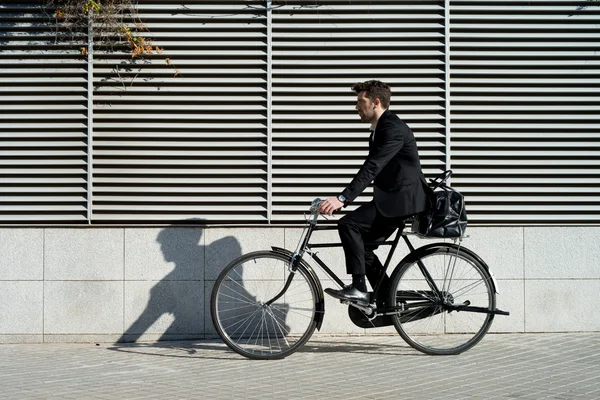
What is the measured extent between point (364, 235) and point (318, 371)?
1248mm

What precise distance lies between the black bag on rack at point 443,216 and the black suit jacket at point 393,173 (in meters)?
0.08

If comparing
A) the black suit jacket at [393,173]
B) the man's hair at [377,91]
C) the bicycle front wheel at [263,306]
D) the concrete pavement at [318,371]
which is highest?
the man's hair at [377,91]

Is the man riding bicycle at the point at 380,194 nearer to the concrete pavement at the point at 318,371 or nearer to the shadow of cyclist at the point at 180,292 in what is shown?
the concrete pavement at the point at 318,371

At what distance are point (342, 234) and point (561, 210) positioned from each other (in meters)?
2.56

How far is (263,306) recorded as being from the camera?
737 centimetres

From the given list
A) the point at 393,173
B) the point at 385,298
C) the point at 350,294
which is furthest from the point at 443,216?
the point at 350,294

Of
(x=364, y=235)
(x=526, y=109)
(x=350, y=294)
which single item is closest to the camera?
(x=350, y=294)

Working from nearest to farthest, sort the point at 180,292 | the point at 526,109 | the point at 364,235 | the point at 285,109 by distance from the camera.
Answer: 1. the point at 364,235
2. the point at 180,292
3. the point at 285,109
4. the point at 526,109

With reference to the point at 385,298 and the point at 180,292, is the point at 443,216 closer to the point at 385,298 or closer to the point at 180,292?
the point at 385,298

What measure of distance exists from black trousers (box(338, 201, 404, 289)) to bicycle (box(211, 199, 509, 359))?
9 cm

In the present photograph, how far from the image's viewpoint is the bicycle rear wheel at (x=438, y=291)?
23.9 ft

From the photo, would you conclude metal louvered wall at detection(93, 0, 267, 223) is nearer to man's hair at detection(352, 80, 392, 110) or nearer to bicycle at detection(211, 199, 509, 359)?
bicycle at detection(211, 199, 509, 359)

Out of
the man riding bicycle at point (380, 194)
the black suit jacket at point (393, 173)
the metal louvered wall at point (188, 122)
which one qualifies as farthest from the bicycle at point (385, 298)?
the metal louvered wall at point (188, 122)

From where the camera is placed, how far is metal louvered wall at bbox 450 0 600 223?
8445 mm
